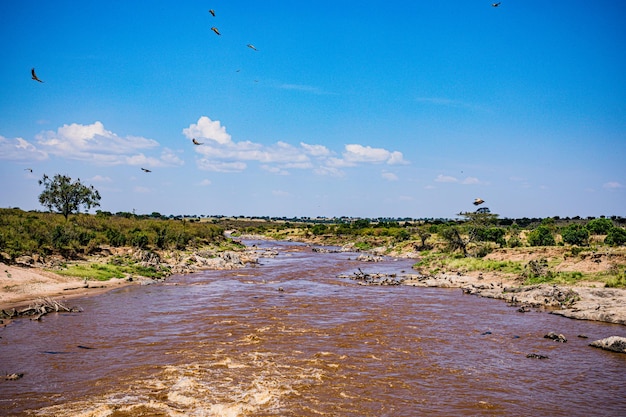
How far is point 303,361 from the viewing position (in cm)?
1566

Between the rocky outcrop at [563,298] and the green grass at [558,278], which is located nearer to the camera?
the rocky outcrop at [563,298]

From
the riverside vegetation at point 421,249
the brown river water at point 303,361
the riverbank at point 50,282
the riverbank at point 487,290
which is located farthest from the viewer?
the riverside vegetation at point 421,249

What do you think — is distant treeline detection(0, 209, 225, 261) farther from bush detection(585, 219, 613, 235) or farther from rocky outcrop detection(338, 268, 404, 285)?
bush detection(585, 219, 613, 235)

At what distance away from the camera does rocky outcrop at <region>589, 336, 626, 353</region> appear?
16.7 m

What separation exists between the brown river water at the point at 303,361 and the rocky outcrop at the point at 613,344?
0.51 meters

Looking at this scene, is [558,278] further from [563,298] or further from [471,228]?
[471,228]

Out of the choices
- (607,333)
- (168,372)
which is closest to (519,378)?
(607,333)

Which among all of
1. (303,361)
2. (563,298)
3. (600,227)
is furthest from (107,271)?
(600,227)

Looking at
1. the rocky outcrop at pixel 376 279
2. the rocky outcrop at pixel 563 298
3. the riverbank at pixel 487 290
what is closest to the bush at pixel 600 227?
the riverbank at pixel 487 290

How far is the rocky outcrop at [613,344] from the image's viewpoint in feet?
54.8

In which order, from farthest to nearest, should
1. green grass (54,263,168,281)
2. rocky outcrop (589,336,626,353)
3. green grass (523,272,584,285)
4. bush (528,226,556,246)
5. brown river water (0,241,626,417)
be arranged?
1. bush (528,226,556,246)
2. green grass (54,263,168,281)
3. green grass (523,272,584,285)
4. rocky outcrop (589,336,626,353)
5. brown river water (0,241,626,417)

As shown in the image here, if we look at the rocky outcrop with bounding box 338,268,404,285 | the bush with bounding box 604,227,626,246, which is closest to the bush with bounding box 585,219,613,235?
the bush with bounding box 604,227,626,246

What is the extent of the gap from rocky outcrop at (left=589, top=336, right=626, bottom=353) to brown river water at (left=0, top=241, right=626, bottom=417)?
51cm

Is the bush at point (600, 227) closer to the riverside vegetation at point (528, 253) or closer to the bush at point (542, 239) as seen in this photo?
the riverside vegetation at point (528, 253)
